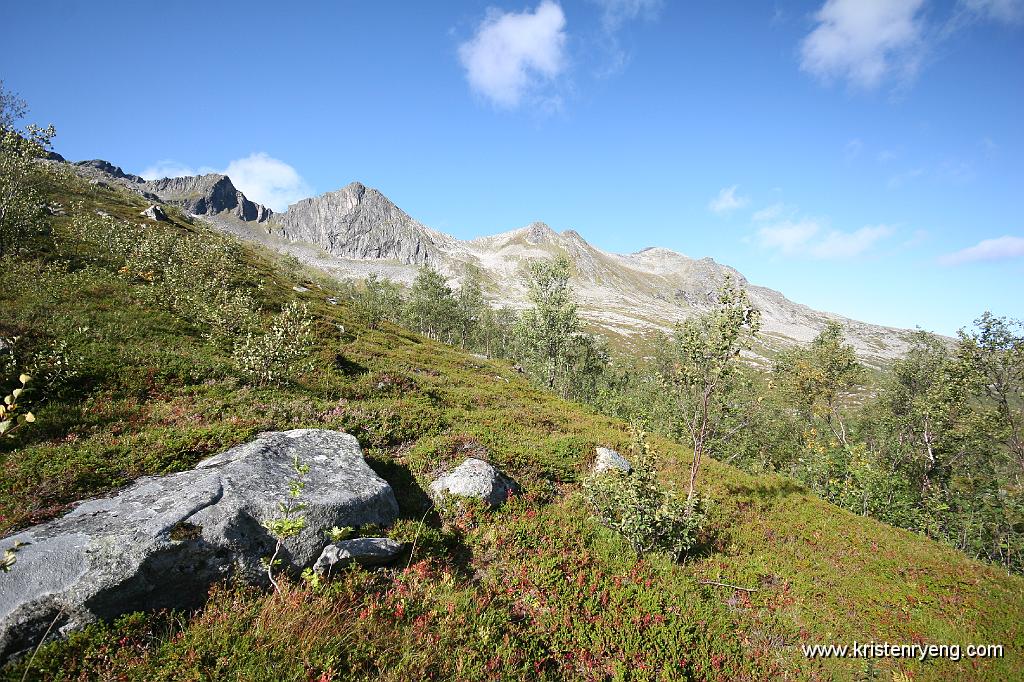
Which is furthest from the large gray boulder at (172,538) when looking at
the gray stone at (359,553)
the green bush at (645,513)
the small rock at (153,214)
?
the small rock at (153,214)

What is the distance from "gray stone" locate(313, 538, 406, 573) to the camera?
28.4 feet

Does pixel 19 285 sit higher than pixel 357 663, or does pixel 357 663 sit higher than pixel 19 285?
pixel 19 285

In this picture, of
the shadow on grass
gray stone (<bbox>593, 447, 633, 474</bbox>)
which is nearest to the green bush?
gray stone (<bbox>593, 447, 633, 474</bbox>)

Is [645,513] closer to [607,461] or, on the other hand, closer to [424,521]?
[607,461]

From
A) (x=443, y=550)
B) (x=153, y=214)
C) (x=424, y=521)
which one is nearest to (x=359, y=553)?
(x=443, y=550)

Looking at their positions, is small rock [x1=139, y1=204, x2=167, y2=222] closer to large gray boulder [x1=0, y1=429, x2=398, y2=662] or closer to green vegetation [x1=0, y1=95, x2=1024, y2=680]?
green vegetation [x1=0, y1=95, x2=1024, y2=680]

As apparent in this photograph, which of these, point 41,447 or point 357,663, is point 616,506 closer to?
point 357,663

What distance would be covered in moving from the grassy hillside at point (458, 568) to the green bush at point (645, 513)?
0.54 m

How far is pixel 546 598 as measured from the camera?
9758mm

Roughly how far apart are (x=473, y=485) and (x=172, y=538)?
7.72 metres

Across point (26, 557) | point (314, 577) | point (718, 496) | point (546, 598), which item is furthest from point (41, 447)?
point (718, 496)

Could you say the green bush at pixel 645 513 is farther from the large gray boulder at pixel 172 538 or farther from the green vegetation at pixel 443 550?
the large gray boulder at pixel 172 538

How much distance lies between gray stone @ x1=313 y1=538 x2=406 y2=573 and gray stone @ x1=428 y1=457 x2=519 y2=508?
9.88 feet

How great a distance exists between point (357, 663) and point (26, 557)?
5.59 meters
